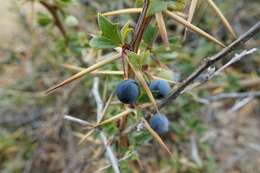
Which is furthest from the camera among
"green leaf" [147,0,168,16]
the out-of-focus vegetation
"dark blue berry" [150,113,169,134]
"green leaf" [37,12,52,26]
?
the out-of-focus vegetation

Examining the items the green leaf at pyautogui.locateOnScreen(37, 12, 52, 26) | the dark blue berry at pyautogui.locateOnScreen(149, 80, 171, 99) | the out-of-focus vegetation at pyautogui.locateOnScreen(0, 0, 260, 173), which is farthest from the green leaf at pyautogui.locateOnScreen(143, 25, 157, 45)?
the green leaf at pyautogui.locateOnScreen(37, 12, 52, 26)

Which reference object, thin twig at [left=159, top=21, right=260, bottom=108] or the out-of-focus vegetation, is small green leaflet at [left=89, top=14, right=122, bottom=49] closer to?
thin twig at [left=159, top=21, right=260, bottom=108]

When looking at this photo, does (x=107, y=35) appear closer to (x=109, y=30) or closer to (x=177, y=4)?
(x=109, y=30)

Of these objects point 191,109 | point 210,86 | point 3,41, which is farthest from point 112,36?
point 3,41

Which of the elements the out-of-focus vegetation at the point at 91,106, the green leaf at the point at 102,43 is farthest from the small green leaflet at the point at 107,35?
the out-of-focus vegetation at the point at 91,106

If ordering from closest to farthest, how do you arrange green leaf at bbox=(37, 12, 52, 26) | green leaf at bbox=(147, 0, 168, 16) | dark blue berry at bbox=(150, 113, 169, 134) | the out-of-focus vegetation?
1. green leaf at bbox=(147, 0, 168, 16)
2. dark blue berry at bbox=(150, 113, 169, 134)
3. green leaf at bbox=(37, 12, 52, 26)
4. the out-of-focus vegetation

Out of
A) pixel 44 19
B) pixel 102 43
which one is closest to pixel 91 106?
pixel 44 19

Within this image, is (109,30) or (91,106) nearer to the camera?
(109,30)

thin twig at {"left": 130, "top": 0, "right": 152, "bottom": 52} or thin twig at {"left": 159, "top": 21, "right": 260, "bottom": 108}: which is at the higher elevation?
thin twig at {"left": 130, "top": 0, "right": 152, "bottom": 52}
